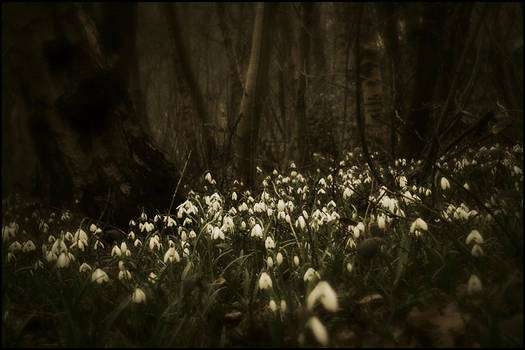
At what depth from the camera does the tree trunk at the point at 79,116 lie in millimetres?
3674

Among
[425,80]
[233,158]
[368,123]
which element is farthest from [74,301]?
[368,123]

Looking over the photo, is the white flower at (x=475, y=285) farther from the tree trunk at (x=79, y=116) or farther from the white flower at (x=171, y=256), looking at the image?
the tree trunk at (x=79, y=116)

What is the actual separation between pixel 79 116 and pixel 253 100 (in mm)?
2499

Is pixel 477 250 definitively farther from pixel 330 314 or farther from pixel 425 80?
pixel 425 80

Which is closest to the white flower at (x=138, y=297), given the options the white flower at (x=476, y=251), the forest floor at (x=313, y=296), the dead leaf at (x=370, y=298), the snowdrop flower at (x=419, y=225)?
the forest floor at (x=313, y=296)

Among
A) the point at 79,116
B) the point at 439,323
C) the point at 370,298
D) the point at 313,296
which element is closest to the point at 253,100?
Result: the point at 79,116

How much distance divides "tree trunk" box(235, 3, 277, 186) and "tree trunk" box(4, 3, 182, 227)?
1602 millimetres

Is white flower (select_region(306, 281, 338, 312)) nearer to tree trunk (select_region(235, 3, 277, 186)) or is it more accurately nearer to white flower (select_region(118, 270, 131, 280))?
white flower (select_region(118, 270, 131, 280))

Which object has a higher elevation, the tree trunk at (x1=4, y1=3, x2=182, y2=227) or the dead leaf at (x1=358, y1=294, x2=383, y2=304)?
the tree trunk at (x1=4, y1=3, x2=182, y2=227)

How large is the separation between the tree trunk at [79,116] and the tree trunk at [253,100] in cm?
160

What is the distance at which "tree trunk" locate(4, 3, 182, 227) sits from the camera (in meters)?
3.67

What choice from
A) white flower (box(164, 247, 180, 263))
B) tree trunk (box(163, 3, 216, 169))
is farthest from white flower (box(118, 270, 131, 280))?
tree trunk (box(163, 3, 216, 169))

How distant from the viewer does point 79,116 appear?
373 centimetres

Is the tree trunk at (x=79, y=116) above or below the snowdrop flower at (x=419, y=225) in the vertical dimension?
above
